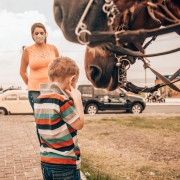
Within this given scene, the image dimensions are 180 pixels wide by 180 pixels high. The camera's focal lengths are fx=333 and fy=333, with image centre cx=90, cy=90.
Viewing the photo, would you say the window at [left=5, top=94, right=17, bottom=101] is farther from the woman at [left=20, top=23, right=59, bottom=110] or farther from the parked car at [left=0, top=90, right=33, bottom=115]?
the woman at [left=20, top=23, right=59, bottom=110]

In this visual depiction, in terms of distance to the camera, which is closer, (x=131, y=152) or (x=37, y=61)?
(x=37, y=61)

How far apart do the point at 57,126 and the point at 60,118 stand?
0.05 m

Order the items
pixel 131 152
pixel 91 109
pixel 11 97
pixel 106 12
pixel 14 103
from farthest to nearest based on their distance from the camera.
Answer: pixel 91 109
pixel 14 103
pixel 11 97
pixel 131 152
pixel 106 12

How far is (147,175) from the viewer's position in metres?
4.57

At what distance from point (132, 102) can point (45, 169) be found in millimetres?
12817

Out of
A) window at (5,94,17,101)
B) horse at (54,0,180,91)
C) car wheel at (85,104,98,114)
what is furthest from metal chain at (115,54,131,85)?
window at (5,94,17,101)

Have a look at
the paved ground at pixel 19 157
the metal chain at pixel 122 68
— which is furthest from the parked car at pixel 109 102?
the metal chain at pixel 122 68

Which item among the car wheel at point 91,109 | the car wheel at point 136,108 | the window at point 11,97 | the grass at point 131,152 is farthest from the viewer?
the car wheel at point 136,108

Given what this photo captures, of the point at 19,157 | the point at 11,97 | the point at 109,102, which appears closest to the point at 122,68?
the point at 19,157

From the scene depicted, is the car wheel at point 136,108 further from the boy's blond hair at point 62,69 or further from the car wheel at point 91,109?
the boy's blond hair at point 62,69

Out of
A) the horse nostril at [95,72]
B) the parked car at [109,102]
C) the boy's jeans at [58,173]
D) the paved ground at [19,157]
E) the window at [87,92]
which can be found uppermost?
the horse nostril at [95,72]

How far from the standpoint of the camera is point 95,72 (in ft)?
6.56

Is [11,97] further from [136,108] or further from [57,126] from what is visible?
[57,126]

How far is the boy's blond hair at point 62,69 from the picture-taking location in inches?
75.9
